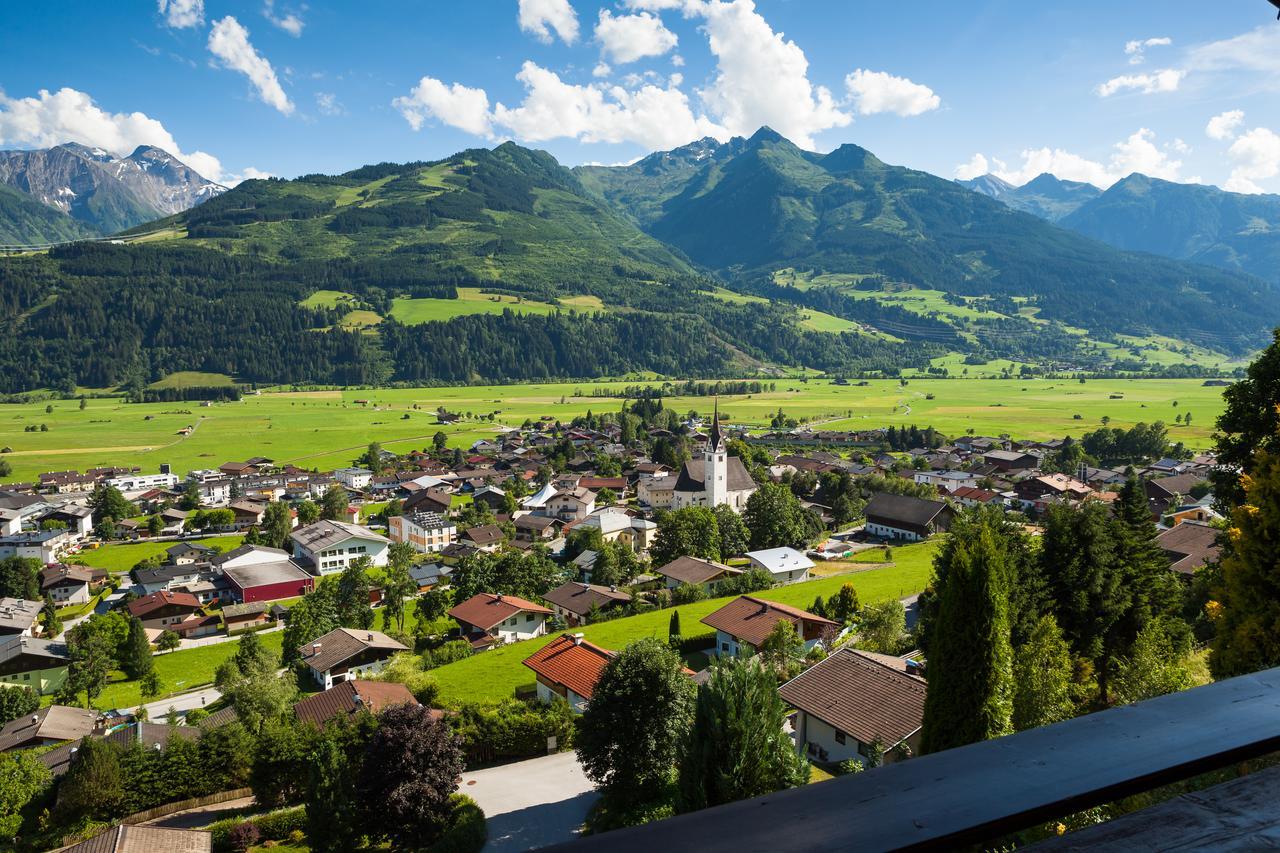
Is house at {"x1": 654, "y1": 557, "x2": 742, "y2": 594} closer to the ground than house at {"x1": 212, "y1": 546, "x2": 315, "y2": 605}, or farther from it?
farther from it

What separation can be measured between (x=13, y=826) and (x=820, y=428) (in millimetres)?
94675

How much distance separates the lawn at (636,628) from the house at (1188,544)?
10.3 m

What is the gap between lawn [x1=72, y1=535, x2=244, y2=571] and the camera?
170ft

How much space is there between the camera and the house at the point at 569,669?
78.0 ft

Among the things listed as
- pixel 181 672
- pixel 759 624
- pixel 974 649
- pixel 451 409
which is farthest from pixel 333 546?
pixel 451 409

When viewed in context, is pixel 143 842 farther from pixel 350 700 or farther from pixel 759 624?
pixel 759 624

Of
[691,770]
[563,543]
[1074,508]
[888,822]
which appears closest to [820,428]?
[563,543]

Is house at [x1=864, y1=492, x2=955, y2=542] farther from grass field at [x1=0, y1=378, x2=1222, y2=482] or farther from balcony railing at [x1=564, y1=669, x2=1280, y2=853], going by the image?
balcony railing at [x1=564, y1=669, x2=1280, y2=853]

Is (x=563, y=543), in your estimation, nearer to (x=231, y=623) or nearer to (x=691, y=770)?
(x=231, y=623)

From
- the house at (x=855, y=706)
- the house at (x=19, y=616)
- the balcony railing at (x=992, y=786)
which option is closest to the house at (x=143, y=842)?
the house at (x=855, y=706)

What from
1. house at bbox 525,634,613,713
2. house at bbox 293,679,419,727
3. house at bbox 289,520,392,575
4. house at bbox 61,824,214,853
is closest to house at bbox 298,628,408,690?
house at bbox 293,679,419,727

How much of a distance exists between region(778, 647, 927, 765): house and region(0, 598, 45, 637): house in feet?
127

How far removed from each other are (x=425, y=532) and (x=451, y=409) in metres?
75.2

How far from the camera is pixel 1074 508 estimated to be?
18.7m
